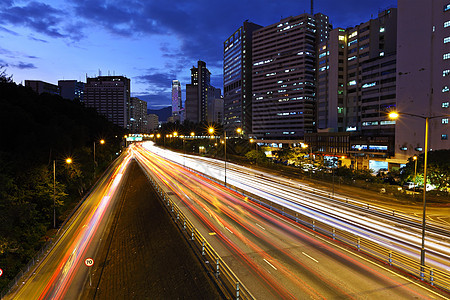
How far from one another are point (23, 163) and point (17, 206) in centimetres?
738

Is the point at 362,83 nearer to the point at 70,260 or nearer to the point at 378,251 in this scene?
the point at 378,251

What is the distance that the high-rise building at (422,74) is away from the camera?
2287 inches

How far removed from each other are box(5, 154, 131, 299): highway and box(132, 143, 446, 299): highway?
28.3ft

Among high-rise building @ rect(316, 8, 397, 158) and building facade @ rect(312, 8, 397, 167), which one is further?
high-rise building @ rect(316, 8, 397, 158)

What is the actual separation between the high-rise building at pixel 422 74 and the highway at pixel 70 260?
68500 millimetres

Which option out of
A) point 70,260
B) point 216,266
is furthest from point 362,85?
point 70,260

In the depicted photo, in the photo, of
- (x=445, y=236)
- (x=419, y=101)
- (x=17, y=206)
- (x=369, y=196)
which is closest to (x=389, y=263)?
(x=445, y=236)

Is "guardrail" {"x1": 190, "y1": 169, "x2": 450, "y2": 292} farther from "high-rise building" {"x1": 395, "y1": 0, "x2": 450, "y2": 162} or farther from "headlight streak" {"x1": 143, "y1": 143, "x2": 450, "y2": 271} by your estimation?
"high-rise building" {"x1": 395, "y1": 0, "x2": 450, "y2": 162}

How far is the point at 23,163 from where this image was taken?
87.1 ft

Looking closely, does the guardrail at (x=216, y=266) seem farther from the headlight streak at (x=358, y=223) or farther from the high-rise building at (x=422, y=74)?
the high-rise building at (x=422, y=74)

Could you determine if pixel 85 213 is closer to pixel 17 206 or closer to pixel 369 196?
pixel 17 206

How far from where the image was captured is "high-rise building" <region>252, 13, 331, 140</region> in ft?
448

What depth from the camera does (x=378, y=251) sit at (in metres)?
18.3

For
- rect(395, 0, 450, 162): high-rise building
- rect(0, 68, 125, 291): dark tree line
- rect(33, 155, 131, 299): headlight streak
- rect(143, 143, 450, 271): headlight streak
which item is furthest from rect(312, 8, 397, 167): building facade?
rect(0, 68, 125, 291): dark tree line
